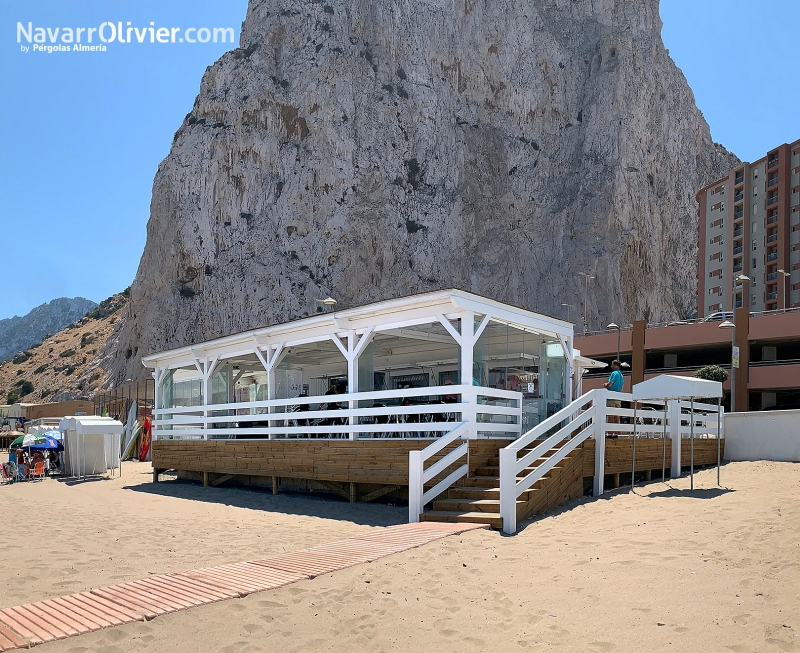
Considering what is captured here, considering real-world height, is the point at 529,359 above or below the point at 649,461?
above

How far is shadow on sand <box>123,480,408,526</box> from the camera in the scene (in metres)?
10.9

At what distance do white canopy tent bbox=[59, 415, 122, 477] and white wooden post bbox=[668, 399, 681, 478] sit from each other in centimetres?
1588

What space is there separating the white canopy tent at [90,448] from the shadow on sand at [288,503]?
450 centimetres

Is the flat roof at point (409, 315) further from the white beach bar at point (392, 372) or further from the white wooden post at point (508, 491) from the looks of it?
the white wooden post at point (508, 491)

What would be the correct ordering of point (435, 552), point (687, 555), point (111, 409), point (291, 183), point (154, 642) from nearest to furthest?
1. point (154, 642)
2. point (687, 555)
3. point (435, 552)
4. point (111, 409)
5. point (291, 183)

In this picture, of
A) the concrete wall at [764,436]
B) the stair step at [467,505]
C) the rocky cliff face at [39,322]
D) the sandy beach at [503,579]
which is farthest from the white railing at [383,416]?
the rocky cliff face at [39,322]

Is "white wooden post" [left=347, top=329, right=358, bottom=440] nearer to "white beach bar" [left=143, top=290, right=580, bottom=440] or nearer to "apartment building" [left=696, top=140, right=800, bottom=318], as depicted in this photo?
"white beach bar" [left=143, top=290, right=580, bottom=440]

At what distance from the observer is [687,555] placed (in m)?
6.60

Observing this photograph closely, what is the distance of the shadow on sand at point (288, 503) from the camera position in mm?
Result: 10914

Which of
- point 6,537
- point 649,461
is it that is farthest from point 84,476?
point 649,461

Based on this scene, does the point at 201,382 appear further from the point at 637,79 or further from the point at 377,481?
the point at 637,79

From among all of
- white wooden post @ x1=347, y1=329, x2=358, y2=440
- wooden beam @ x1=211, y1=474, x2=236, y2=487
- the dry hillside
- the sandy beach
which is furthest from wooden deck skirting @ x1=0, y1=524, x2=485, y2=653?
the dry hillside

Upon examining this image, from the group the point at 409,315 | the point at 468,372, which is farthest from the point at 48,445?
the point at 468,372

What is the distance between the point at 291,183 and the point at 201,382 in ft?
144
